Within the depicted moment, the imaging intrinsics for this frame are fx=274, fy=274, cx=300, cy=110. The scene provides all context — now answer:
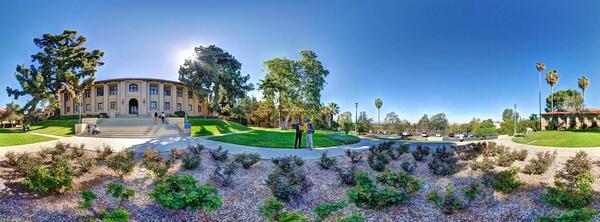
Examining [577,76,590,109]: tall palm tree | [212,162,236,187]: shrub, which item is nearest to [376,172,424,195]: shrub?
[212,162,236,187]: shrub

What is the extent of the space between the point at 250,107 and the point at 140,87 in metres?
19.2

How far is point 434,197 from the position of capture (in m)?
5.61

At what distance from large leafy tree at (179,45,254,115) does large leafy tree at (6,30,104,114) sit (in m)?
9.87

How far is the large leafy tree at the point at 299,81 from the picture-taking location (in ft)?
112

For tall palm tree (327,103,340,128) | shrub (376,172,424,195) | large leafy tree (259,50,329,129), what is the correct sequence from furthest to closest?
tall palm tree (327,103,340,128) → large leafy tree (259,50,329,129) → shrub (376,172,424,195)

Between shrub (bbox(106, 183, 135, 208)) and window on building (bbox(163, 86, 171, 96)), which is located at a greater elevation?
window on building (bbox(163, 86, 171, 96))

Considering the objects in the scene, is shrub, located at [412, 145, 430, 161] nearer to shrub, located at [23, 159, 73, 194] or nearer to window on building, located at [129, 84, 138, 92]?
shrub, located at [23, 159, 73, 194]

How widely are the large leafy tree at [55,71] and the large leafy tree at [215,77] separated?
9867 millimetres

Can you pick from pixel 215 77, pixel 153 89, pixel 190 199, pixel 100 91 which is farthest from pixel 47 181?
pixel 100 91

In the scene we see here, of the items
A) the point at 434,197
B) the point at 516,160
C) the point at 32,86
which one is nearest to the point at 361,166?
the point at 434,197

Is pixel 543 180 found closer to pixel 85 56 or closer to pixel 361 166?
pixel 361 166

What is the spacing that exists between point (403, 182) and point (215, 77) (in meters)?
28.2

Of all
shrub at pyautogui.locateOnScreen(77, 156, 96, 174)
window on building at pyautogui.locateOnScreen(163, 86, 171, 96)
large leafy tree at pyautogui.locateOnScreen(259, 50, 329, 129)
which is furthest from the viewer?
window on building at pyautogui.locateOnScreen(163, 86, 171, 96)

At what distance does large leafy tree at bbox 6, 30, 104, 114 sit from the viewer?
27.2 m
